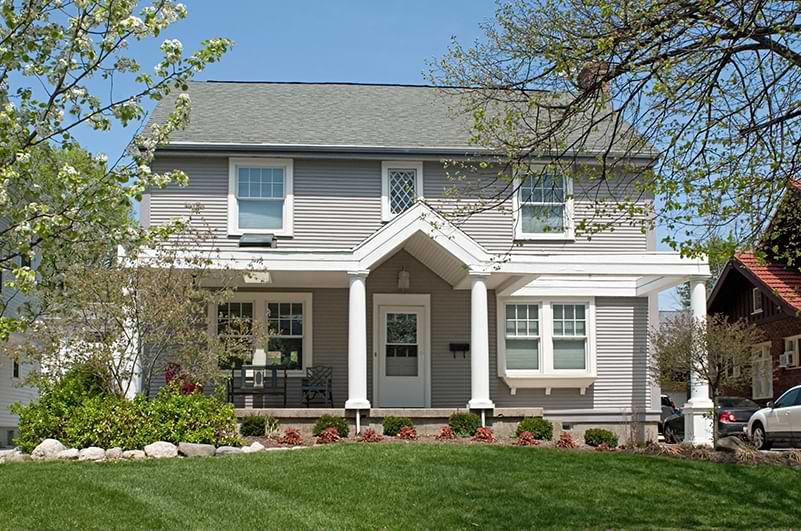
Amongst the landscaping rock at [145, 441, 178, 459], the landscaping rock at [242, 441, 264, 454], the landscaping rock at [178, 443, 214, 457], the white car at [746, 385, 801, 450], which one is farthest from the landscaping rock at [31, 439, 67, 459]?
the white car at [746, 385, 801, 450]

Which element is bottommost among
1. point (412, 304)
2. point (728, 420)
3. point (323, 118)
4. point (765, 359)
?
point (728, 420)

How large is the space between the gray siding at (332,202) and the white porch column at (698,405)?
7.20 ft

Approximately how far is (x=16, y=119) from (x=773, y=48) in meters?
5.80

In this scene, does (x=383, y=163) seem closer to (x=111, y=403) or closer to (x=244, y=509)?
(x=111, y=403)

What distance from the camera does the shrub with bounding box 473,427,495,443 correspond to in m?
16.6

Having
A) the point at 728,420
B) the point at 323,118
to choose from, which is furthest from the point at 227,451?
the point at 728,420

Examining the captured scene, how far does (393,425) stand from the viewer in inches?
666

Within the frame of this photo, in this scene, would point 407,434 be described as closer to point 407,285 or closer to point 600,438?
point 600,438

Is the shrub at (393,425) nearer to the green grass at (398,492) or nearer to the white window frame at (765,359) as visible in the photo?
the green grass at (398,492)

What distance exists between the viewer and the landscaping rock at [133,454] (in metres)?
14.2

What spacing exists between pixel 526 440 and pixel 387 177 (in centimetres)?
650

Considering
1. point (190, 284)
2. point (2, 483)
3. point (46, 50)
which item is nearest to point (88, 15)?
point (46, 50)

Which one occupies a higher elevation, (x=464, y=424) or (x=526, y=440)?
(x=464, y=424)

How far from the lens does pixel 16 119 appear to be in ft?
20.3
